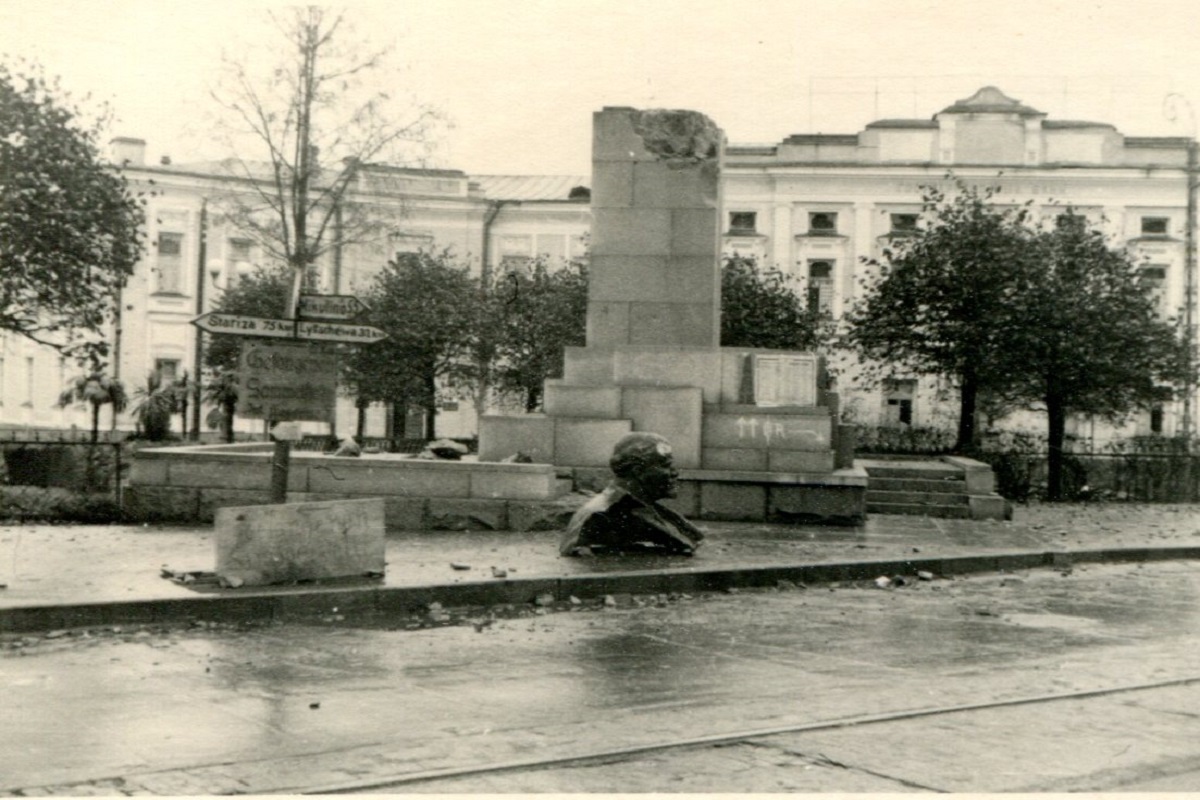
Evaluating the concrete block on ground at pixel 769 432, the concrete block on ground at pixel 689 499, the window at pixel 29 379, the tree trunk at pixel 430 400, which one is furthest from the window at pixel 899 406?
the concrete block on ground at pixel 689 499

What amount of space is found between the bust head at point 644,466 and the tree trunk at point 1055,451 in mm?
17671

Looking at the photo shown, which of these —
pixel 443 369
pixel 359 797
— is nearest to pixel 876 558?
pixel 359 797

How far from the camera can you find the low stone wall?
1504 cm

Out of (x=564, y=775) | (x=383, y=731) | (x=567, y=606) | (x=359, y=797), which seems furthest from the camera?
(x=567, y=606)

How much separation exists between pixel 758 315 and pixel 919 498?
19.4 m

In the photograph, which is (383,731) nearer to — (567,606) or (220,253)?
(567,606)

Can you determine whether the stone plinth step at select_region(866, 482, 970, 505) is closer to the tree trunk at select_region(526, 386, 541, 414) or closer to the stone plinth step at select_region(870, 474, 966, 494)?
the stone plinth step at select_region(870, 474, 966, 494)

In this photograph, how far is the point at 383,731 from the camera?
610cm

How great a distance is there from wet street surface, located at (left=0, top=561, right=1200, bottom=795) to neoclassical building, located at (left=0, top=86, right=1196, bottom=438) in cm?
4116

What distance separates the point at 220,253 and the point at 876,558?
43.4 meters

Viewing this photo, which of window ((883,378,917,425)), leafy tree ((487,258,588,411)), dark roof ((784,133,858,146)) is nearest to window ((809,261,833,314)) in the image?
window ((883,378,917,425))

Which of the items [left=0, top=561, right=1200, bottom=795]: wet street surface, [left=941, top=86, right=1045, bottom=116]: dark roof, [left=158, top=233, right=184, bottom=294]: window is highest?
[left=941, top=86, right=1045, bottom=116]: dark roof

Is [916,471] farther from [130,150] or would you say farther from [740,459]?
[130,150]

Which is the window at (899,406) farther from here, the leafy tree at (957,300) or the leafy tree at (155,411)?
the leafy tree at (155,411)
